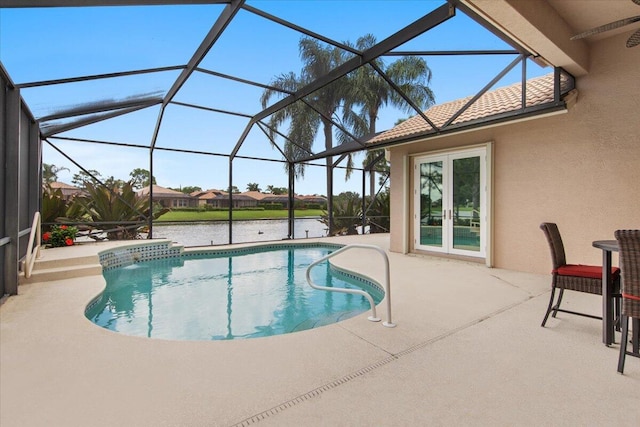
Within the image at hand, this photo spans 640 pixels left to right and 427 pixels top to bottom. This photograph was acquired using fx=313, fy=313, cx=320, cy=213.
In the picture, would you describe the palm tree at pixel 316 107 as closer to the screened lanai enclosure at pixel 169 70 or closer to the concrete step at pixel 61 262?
the screened lanai enclosure at pixel 169 70

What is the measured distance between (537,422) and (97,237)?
10.3 m

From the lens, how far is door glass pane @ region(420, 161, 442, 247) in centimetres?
749

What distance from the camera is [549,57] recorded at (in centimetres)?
457

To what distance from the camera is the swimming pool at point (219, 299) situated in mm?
4242

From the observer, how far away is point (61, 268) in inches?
222

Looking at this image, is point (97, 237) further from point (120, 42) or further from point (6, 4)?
point (6, 4)

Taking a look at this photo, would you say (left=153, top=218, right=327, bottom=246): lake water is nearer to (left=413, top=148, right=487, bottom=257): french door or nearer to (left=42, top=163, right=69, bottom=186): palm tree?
(left=42, top=163, right=69, bottom=186): palm tree

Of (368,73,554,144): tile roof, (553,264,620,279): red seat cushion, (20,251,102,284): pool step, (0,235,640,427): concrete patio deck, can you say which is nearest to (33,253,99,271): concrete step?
(20,251,102,284): pool step

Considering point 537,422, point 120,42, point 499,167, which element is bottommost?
point 537,422

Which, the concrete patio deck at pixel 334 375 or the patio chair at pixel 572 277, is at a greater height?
the patio chair at pixel 572 277

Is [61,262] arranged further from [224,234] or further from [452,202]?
[452,202]

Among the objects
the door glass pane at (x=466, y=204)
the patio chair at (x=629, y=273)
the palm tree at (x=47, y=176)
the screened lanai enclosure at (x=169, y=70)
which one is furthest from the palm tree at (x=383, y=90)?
the patio chair at (x=629, y=273)

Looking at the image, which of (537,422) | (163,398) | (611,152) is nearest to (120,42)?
(163,398)

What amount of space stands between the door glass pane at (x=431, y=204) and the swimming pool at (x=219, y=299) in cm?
259
